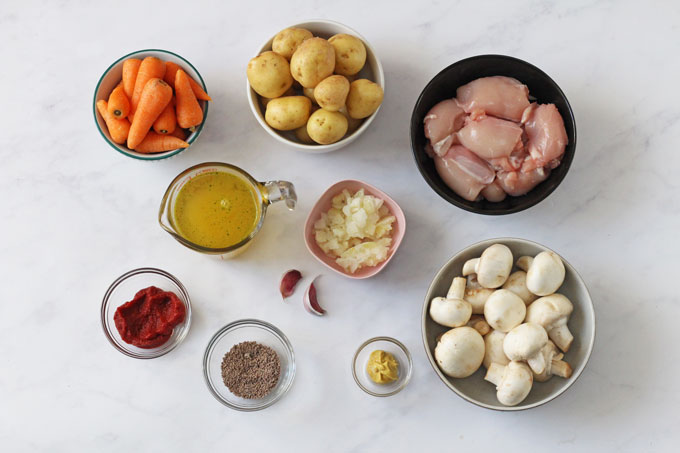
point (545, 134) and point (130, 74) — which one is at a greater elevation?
point (130, 74)

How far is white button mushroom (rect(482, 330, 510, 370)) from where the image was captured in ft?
4.97

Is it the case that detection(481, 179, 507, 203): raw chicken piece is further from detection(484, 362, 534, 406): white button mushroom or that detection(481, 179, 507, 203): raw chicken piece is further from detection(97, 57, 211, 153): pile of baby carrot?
detection(97, 57, 211, 153): pile of baby carrot

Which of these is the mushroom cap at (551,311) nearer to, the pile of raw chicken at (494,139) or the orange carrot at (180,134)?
the pile of raw chicken at (494,139)

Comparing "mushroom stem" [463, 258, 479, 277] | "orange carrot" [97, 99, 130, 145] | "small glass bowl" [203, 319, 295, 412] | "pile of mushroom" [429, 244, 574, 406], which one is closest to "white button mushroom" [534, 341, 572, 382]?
"pile of mushroom" [429, 244, 574, 406]

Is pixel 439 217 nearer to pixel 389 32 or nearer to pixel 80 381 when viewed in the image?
pixel 389 32

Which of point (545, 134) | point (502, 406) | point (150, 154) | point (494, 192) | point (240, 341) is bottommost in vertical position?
point (502, 406)

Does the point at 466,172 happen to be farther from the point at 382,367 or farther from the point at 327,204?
the point at 382,367

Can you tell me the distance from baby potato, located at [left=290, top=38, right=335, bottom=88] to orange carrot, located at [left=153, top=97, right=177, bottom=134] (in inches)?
13.0

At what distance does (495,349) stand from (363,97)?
2.25 ft

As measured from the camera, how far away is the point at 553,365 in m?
1.49

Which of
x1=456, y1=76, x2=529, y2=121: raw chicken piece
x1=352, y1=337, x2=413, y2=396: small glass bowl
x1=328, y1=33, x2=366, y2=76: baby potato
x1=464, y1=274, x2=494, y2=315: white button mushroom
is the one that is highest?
x1=328, y1=33, x2=366, y2=76: baby potato

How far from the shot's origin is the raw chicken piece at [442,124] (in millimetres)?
1563

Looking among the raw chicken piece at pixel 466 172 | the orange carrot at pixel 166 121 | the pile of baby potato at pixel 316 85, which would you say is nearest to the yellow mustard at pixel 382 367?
the raw chicken piece at pixel 466 172

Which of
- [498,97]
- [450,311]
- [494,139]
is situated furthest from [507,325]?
[498,97]
